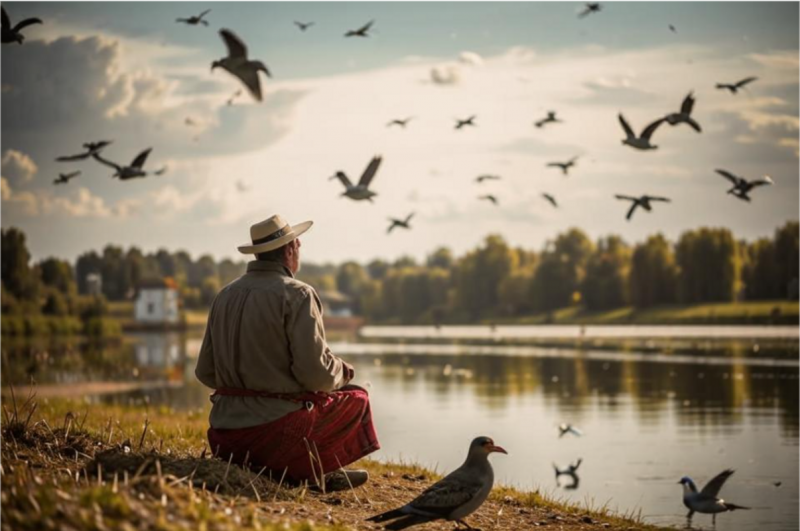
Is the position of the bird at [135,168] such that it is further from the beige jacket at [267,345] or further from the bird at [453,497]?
the bird at [453,497]

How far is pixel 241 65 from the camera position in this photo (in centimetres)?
1550

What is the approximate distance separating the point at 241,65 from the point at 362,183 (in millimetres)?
3371

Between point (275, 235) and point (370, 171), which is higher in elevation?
point (370, 171)

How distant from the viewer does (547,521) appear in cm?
955

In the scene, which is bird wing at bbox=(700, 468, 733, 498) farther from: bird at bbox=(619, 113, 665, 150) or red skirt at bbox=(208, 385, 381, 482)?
bird at bbox=(619, 113, 665, 150)

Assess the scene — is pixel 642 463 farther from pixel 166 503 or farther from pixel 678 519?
pixel 166 503

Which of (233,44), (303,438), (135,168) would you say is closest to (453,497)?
(303,438)

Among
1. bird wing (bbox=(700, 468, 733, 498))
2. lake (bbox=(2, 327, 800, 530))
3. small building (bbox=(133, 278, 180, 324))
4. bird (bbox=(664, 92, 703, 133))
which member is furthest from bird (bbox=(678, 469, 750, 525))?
small building (bbox=(133, 278, 180, 324))

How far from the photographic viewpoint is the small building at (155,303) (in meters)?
130

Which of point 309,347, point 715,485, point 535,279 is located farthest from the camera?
point 535,279

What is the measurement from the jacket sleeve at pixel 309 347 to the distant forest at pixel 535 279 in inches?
2614

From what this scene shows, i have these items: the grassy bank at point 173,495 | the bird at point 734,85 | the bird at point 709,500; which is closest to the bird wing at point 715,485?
the bird at point 709,500

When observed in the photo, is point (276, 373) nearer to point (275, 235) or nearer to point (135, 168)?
point (275, 235)

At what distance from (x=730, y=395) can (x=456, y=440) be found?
35.8ft
